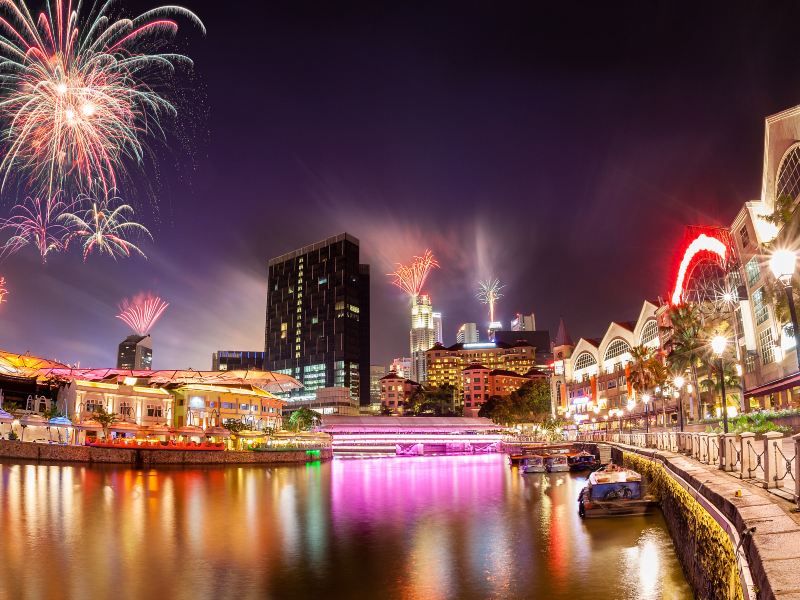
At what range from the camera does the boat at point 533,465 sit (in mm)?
78375

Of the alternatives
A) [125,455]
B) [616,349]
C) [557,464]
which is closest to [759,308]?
[557,464]

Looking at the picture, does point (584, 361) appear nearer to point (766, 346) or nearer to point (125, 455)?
point (766, 346)

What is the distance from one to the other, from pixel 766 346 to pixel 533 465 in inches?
1160

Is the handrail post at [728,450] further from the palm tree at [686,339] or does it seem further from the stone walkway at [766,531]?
the palm tree at [686,339]

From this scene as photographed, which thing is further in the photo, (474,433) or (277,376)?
(474,433)

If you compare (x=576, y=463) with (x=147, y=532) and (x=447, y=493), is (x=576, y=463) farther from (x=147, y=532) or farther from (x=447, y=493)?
(x=147, y=532)

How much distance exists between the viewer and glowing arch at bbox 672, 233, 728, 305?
7706cm

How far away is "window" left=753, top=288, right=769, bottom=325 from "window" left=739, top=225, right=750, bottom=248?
Answer: 5.66m

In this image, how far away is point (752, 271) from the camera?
71.0m

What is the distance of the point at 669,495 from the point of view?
94.7 ft

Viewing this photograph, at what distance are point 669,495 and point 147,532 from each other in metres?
25.8

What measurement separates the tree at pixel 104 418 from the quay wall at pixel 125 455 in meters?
8.83

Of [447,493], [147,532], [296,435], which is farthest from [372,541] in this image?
[296,435]

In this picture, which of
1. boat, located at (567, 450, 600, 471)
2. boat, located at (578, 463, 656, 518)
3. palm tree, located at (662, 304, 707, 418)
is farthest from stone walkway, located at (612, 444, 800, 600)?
boat, located at (567, 450, 600, 471)
